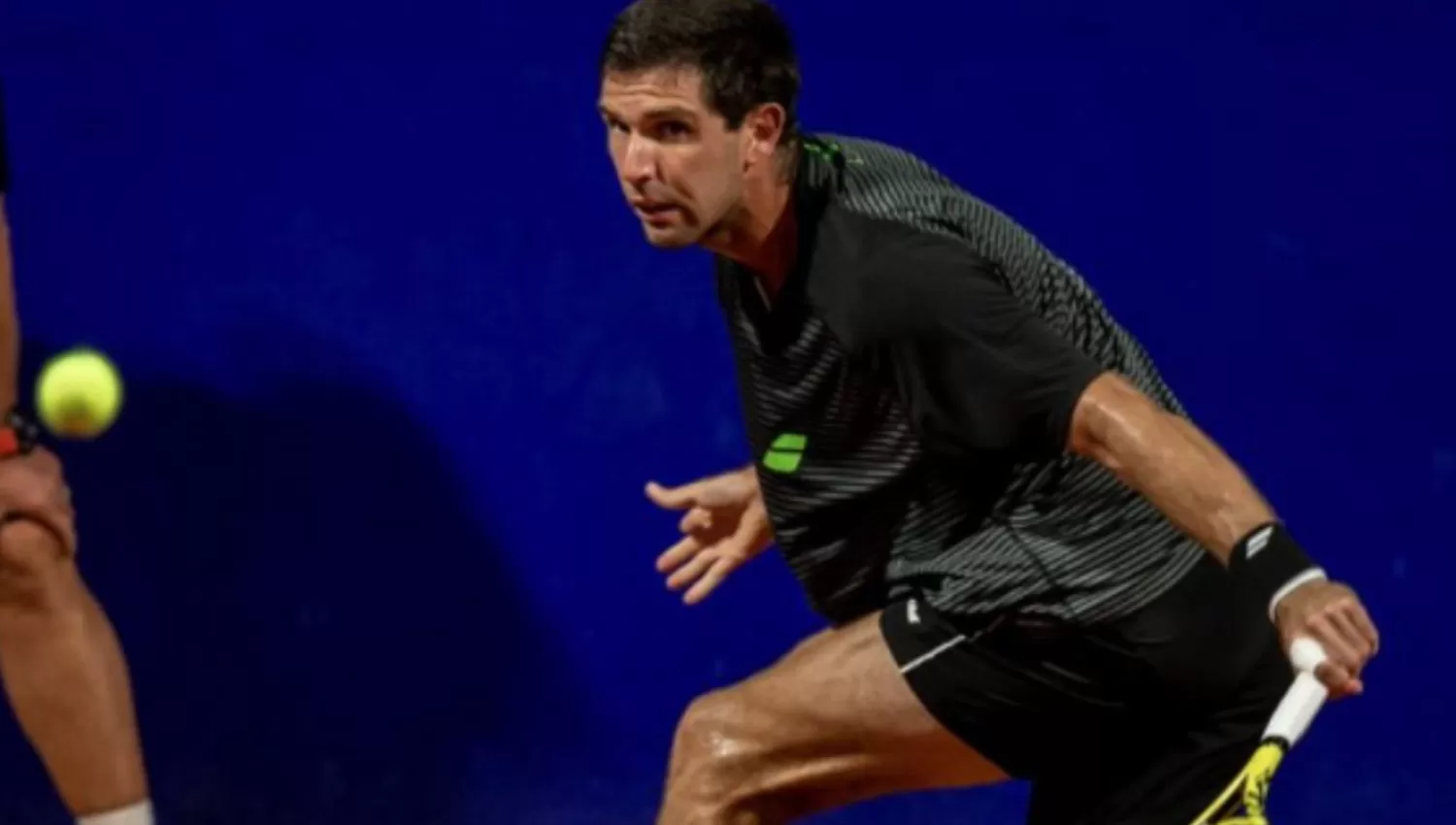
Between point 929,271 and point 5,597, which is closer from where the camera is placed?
point 929,271

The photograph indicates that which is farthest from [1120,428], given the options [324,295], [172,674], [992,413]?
[172,674]

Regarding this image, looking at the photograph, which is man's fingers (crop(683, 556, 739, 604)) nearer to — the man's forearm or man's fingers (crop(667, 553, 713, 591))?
man's fingers (crop(667, 553, 713, 591))

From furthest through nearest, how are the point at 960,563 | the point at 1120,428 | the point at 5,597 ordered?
the point at 5,597, the point at 960,563, the point at 1120,428

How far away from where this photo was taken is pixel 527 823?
11.4 feet

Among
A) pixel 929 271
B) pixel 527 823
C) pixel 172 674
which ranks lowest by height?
pixel 527 823

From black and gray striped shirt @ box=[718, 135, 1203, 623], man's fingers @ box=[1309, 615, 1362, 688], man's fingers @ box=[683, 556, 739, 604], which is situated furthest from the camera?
man's fingers @ box=[683, 556, 739, 604]

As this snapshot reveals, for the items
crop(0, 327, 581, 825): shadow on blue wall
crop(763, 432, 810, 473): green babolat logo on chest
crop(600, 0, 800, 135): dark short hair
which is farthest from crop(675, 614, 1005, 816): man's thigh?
crop(0, 327, 581, 825): shadow on blue wall

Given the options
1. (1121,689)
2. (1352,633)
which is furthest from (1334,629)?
(1121,689)

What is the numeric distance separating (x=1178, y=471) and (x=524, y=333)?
4.81 feet

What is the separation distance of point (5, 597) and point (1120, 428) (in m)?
1.38

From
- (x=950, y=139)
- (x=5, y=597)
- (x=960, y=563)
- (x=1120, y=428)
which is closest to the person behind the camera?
(x=1120, y=428)

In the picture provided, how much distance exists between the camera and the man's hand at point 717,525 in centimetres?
276

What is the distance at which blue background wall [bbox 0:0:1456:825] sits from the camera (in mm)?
3340

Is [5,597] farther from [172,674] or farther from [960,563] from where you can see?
[960,563]
